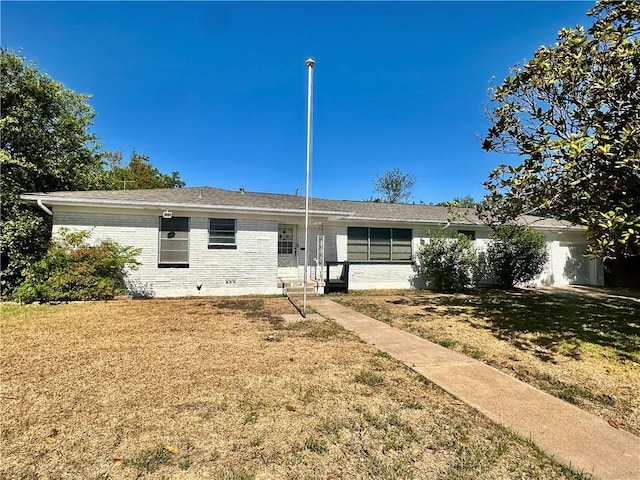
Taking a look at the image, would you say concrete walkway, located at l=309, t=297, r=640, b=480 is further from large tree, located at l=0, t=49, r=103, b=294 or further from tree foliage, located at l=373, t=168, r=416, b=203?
tree foliage, located at l=373, t=168, r=416, b=203

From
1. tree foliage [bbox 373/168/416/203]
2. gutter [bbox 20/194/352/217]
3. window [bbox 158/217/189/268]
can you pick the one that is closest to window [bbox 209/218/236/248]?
gutter [bbox 20/194/352/217]

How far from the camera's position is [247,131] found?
2070 cm

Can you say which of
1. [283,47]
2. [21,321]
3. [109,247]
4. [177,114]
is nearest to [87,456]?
[21,321]

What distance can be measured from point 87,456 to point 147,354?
8.57 ft

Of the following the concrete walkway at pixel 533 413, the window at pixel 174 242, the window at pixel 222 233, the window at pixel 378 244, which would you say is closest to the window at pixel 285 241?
the window at pixel 222 233

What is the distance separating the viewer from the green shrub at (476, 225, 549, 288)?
1411 cm

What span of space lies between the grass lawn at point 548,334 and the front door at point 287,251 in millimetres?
2589

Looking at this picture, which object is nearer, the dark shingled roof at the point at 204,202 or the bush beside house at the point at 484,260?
the dark shingled roof at the point at 204,202

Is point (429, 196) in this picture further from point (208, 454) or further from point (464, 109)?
point (208, 454)

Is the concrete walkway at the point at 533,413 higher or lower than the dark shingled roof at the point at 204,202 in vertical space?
lower

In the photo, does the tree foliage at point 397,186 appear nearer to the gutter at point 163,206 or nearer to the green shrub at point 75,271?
the gutter at point 163,206

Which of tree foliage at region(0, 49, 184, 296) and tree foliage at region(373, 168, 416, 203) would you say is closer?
tree foliage at region(0, 49, 184, 296)

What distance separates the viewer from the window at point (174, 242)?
1084 centimetres

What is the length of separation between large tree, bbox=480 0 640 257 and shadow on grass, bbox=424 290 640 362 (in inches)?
65.8
